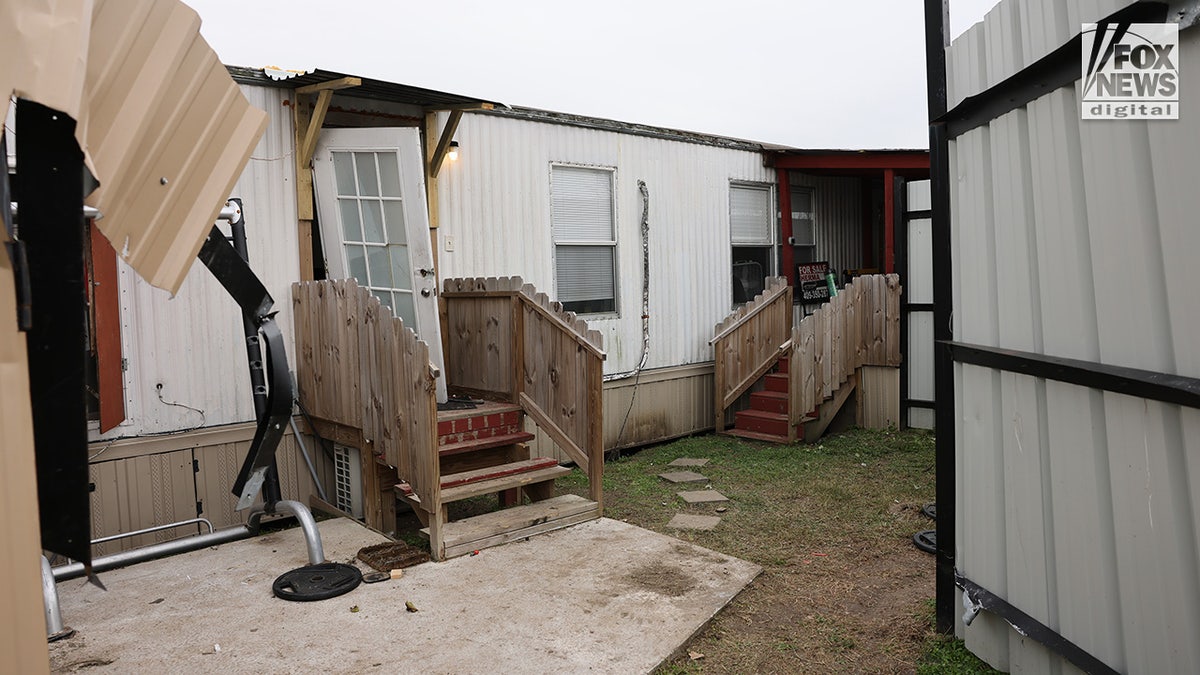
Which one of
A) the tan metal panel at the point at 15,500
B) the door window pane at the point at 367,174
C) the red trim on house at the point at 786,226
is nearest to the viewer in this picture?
the tan metal panel at the point at 15,500

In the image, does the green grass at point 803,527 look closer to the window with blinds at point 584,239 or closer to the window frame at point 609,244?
the window frame at point 609,244

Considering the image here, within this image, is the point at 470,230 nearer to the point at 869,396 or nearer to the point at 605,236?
the point at 605,236

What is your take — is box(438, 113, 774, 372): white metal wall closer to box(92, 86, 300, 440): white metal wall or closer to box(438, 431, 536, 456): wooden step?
box(92, 86, 300, 440): white metal wall

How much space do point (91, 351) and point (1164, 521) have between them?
5911 millimetres

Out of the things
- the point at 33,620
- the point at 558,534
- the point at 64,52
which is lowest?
the point at 558,534

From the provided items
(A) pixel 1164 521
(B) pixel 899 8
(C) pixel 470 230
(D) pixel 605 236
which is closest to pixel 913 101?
(B) pixel 899 8

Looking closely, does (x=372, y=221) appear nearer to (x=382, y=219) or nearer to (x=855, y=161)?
(x=382, y=219)

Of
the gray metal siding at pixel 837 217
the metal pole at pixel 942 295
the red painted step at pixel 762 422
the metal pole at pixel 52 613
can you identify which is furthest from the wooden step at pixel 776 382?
the metal pole at pixel 52 613

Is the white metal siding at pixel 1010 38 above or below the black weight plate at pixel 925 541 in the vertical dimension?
above

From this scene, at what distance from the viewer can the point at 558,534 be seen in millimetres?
5352

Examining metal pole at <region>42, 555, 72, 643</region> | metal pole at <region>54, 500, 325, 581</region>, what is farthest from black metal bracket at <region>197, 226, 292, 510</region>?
metal pole at <region>42, 555, 72, 643</region>

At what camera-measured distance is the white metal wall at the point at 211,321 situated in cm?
529

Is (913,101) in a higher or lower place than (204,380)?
higher

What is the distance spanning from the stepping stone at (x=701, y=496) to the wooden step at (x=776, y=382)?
2.78 meters
